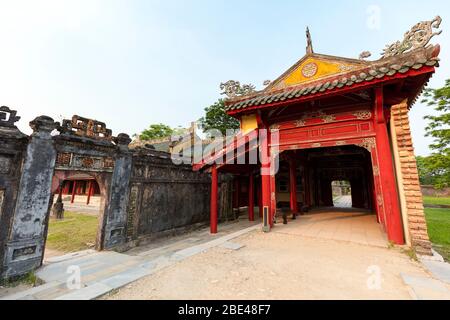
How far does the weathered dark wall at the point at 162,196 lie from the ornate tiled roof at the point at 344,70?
3.75 metres

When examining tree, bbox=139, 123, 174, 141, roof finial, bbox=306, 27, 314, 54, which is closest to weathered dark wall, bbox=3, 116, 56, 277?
roof finial, bbox=306, 27, 314, 54

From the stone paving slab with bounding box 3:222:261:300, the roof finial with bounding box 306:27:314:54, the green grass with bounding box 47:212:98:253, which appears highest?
the roof finial with bounding box 306:27:314:54

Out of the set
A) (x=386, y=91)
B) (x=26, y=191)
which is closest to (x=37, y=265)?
(x=26, y=191)

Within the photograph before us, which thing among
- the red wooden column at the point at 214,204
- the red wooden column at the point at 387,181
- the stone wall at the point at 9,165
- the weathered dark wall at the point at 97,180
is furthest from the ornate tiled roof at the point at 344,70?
the stone wall at the point at 9,165

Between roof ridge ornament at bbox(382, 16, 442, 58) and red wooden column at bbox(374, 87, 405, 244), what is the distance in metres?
1.78

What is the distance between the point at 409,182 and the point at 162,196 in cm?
825

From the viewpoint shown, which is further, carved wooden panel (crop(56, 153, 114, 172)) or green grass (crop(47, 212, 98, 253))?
green grass (crop(47, 212, 98, 253))

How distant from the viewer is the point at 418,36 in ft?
18.1

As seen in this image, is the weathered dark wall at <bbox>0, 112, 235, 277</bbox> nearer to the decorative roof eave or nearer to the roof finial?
the decorative roof eave

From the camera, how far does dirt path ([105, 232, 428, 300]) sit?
3.04 metres

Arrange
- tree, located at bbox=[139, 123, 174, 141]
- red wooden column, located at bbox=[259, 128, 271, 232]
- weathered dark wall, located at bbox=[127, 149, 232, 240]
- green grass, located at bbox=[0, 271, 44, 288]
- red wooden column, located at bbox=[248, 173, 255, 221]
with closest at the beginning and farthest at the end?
green grass, located at bbox=[0, 271, 44, 288]
red wooden column, located at bbox=[259, 128, 271, 232]
weathered dark wall, located at bbox=[127, 149, 232, 240]
red wooden column, located at bbox=[248, 173, 255, 221]
tree, located at bbox=[139, 123, 174, 141]

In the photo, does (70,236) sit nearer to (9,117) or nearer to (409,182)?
(9,117)

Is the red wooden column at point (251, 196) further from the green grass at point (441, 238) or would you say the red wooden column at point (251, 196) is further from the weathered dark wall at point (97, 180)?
the green grass at point (441, 238)

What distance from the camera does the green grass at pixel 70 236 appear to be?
837 cm
